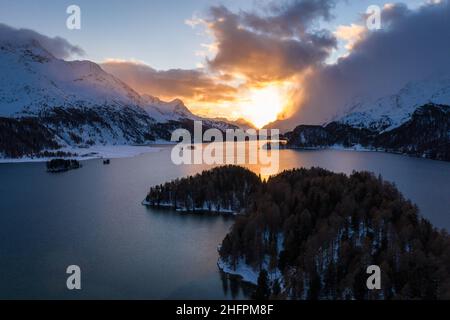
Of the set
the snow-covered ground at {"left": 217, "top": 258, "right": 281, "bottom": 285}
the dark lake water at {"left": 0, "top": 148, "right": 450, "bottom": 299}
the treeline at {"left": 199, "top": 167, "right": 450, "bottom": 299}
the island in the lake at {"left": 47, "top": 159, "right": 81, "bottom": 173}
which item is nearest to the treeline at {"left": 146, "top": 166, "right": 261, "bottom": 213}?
the dark lake water at {"left": 0, "top": 148, "right": 450, "bottom": 299}

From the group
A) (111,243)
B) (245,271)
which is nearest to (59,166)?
(111,243)

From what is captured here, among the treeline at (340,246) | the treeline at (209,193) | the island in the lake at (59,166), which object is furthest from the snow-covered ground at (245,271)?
the island in the lake at (59,166)

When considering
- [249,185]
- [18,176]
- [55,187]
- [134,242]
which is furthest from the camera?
[18,176]

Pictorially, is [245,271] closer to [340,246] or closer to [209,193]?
[340,246]
